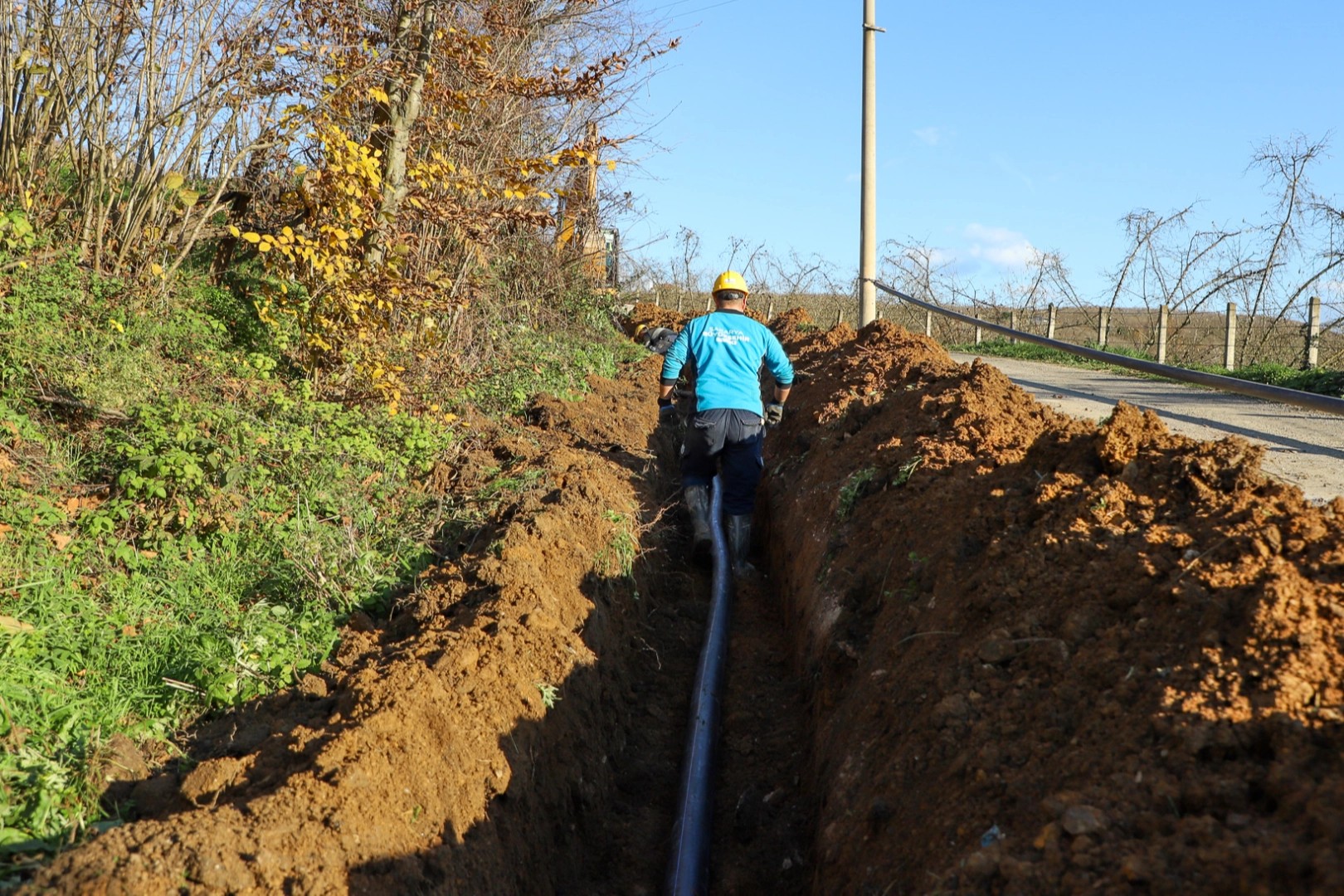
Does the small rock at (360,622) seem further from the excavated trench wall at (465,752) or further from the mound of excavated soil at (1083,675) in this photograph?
the mound of excavated soil at (1083,675)

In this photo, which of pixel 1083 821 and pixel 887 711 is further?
pixel 887 711

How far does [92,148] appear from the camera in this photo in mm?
7516

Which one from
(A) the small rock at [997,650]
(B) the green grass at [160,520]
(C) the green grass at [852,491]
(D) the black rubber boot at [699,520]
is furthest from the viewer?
(D) the black rubber boot at [699,520]

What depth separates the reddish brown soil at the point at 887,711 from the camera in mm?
2494

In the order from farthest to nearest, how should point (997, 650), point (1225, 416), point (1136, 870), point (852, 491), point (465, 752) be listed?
point (1225, 416) → point (852, 491) → point (465, 752) → point (997, 650) → point (1136, 870)

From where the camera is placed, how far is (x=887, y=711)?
3949mm

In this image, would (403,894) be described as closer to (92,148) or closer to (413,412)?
(413,412)

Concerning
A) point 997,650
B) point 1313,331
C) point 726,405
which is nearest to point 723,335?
point 726,405

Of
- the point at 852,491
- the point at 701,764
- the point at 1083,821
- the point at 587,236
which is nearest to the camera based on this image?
the point at 1083,821

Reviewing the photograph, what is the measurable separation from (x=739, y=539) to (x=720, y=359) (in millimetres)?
1391

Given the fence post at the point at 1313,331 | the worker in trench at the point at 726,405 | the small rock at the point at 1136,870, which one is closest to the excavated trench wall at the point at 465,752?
the worker in trench at the point at 726,405

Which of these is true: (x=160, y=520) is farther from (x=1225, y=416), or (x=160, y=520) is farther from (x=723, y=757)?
(x=1225, y=416)

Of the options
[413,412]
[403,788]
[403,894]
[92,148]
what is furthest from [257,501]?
[92,148]

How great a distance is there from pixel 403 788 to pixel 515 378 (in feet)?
22.7
